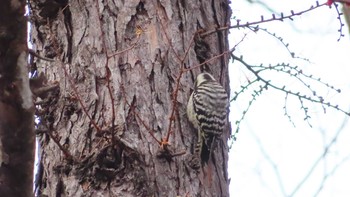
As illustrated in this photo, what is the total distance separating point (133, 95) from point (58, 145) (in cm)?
41

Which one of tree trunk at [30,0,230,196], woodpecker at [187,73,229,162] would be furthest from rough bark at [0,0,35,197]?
woodpecker at [187,73,229,162]

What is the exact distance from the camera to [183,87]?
11.1ft

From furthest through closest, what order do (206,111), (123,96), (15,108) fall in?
(206,111)
(123,96)
(15,108)

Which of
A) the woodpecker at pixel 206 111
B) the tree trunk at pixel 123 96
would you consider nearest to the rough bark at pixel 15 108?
the tree trunk at pixel 123 96

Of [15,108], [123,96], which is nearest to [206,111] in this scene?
[123,96]

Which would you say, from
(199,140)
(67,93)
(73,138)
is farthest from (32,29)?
(199,140)

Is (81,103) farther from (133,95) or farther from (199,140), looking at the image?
(199,140)

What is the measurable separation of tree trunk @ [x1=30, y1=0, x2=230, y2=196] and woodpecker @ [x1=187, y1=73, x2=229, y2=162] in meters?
0.04

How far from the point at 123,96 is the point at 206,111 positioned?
98 cm

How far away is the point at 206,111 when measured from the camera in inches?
158

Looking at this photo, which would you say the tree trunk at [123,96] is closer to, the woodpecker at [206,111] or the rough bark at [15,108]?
the woodpecker at [206,111]

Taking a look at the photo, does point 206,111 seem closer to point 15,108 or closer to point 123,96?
point 123,96

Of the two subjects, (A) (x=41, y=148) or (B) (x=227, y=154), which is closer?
(A) (x=41, y=148)

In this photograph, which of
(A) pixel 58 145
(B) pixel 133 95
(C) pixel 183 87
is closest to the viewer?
(A) pixel 58 145
